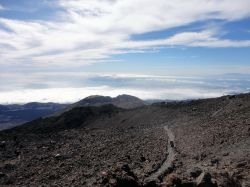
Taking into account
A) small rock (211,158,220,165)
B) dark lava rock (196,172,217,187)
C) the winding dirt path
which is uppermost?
dark lava rock (196,172,217,187)

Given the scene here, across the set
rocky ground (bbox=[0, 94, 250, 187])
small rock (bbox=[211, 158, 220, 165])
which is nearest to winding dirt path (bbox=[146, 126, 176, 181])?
rocky ground (bbox=[0, 94, 250, 187])

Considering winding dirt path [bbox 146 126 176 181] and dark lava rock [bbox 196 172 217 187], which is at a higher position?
dark lava rock [bbox 196 172 217 187]

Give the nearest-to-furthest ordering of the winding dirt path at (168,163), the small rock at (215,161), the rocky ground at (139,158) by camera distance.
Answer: the rocky ground at (139,158) < the winding dirt path at (168,163) < the small rock at (215,161)

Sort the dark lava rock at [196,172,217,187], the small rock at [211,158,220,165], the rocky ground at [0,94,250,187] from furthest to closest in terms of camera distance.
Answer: the small rock at [211,158,220,165] → the rocky ground at [0,94,250,187] → the dark lava rock at [196,172,217,187]

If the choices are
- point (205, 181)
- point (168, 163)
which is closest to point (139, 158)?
point (168, 163)

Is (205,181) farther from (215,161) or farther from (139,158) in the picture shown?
(139,158)

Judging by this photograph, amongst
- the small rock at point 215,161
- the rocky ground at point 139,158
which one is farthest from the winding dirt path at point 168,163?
the small rock at point 215,161

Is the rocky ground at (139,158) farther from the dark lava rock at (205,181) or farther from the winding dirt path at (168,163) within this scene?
the winding dirt path at (168,163)

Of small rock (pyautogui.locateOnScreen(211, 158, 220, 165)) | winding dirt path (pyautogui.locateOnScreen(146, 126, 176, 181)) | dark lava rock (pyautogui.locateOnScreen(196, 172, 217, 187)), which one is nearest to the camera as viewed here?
dark lava rock (pyautogui.locateOnScreen(196, 172, 217, 187))

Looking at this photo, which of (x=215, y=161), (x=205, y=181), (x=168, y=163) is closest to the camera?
(x=205, y=181)

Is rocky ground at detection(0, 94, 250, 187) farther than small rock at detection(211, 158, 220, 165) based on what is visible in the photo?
No

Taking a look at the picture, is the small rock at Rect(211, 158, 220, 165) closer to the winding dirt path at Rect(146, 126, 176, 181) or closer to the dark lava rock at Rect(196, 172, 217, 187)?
the winding dirt path at Rect(146, 126, 176, 181)

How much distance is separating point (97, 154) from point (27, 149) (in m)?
9.06

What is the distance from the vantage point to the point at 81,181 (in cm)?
2286
